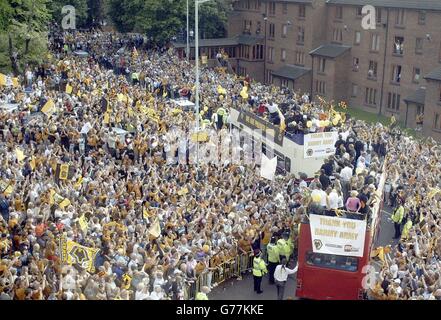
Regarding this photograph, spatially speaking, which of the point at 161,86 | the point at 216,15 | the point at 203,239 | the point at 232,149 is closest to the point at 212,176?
the point at 232,149

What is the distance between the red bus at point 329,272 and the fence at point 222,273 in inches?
104

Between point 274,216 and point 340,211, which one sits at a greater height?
point 340,211

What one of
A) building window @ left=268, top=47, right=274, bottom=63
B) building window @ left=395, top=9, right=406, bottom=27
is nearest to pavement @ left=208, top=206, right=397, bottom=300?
building window @ left=395, top=9, right=406, bottom=27

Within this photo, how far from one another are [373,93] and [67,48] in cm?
2571

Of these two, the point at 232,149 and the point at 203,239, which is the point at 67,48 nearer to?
the point at 232,149

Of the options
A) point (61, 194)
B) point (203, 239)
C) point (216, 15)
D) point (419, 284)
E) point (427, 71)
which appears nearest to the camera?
point (419, 284)

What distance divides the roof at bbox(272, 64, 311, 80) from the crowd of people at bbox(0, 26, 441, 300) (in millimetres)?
24882

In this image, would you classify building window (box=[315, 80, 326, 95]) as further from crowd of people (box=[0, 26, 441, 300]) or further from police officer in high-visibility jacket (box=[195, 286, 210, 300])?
police officer in high-visibility jacket (box=[195, 286, 210, 300])

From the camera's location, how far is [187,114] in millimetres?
33969

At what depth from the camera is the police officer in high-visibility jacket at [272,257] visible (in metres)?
20.1

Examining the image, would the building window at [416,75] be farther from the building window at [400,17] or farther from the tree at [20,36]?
the tree at [20,36]

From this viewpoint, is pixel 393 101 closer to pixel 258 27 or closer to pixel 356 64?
pixel 356 64

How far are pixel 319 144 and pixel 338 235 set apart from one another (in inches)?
373

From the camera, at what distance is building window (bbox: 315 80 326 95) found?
59.9m
